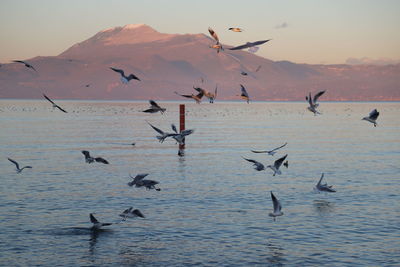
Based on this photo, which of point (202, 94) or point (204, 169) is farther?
point (204, 169)

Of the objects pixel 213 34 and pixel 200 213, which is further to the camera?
pixel 200 213

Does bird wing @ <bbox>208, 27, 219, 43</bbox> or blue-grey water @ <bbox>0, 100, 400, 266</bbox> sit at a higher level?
bird wing @ <bbox>208, 27, 219, 43</bbox>

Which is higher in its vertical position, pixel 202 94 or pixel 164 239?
pixel 202 94

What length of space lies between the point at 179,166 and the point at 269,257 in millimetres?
23721

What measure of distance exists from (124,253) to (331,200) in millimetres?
13311

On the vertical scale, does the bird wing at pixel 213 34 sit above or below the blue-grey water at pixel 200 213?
above

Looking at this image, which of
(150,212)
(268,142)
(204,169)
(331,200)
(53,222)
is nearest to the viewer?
(53,222)

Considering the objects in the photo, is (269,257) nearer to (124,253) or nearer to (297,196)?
(124,253)

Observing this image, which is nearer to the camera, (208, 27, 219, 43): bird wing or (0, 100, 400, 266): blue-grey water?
(0, 100, 400, 266): blue-grey water

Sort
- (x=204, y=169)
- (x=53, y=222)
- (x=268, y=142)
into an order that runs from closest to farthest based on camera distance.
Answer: (x=53, y=222) → (x=204, y=169) → (x=268, y=142)

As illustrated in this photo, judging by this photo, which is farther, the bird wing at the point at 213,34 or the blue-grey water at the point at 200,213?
the bird wing at the point at 213,34

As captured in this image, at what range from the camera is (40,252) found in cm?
1923

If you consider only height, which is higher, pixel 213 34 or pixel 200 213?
pixel 213 34

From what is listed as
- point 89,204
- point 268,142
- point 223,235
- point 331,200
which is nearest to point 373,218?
point 331,200
